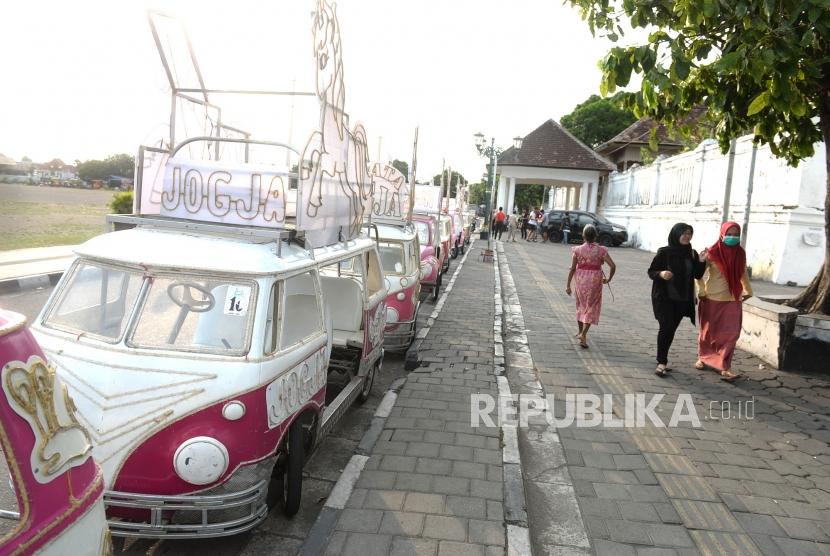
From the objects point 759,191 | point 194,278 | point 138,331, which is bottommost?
point 138,331

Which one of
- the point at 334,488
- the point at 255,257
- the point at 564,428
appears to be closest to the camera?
the point at 255,257

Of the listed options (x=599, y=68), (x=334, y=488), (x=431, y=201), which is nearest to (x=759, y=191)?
(x=431, y=201)

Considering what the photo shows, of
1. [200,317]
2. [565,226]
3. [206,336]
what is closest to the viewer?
[206,336]

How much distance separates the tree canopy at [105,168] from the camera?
17484 millimetres

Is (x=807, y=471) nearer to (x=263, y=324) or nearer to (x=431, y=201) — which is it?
(x=263, y=324)

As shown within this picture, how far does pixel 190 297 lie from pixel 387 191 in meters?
8.95

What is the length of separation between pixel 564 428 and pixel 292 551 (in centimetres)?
294

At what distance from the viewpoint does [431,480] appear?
173 inches

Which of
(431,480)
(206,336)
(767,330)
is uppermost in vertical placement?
(206,336)

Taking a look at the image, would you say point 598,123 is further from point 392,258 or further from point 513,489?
point 513,489

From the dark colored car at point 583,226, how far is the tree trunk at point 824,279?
70.0 feet

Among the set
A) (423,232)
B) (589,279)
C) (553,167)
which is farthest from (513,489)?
(553,167)

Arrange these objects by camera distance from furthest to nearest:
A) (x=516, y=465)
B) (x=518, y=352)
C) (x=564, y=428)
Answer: (x=518, y=352)
(x=564, y=428)
(x=516, y=465)

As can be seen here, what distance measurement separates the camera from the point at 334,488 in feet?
13.6
